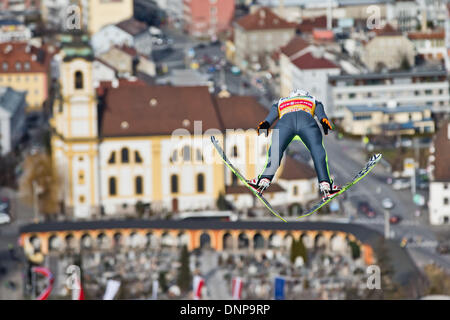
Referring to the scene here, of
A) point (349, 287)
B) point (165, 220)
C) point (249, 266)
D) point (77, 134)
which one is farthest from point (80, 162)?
point (349, 287)

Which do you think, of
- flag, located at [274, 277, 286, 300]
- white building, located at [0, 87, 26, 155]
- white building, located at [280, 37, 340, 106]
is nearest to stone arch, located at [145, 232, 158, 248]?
flag, located at [274, 277, 286, 300]

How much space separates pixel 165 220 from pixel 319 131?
45560 millimetres

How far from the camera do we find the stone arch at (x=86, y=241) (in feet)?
202

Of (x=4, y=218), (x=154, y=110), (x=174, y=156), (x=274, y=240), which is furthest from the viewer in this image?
(x=154, y=110)

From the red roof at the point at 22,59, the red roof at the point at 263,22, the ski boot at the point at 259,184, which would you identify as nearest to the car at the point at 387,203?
the red roof at the point at 22,59

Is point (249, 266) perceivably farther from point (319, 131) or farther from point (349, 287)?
point (319, 131)

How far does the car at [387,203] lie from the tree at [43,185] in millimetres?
12548

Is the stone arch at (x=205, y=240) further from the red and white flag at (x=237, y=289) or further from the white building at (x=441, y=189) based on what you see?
the red and white flag at (x=237, y=289)

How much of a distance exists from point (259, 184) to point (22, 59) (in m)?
79.4

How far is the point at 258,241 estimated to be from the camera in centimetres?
6069

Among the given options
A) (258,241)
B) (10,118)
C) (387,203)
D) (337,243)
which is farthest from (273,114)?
(10,118)

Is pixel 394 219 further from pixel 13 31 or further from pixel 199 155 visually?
pixel 13 31
